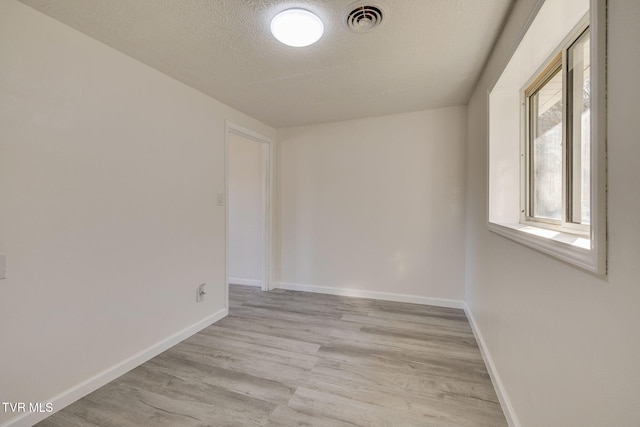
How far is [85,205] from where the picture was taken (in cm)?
169

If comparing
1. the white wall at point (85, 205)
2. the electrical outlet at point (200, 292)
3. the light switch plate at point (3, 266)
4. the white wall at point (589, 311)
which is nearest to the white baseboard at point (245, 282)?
the electrical outlet at point (200, 292)

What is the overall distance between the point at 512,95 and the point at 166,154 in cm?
271

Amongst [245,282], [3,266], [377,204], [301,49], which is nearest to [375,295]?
[377,204]

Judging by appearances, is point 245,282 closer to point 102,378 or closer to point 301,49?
point 102,378

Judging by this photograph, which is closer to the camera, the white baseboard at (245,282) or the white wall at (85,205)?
the white wall at (85,205)

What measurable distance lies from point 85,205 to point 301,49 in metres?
1.77

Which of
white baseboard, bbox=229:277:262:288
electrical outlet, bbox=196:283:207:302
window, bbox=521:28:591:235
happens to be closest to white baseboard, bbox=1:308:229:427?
electrical outlet, bbox=196:283:207:302

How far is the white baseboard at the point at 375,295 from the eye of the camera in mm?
3117

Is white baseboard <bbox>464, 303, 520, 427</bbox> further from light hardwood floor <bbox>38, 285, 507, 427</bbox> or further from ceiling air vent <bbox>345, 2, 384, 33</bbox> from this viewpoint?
ceiling air vent <bbox>345, 2, 384, 33</bbox>

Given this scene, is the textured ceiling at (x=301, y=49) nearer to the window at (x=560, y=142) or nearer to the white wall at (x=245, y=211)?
the window at (x=560, y=142)

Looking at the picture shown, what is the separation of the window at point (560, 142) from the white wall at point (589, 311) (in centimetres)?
27

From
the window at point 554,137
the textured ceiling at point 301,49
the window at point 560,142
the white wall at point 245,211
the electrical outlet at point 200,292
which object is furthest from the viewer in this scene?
the white wall at point 245,211

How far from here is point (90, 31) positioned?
166cm

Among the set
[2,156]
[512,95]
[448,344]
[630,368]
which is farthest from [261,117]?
[630,368]
